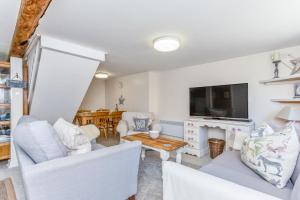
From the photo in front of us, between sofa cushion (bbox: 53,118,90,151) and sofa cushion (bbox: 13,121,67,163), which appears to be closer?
sofa cushion (bbox: 13,121,67,163)

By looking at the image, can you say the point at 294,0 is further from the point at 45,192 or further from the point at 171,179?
the point at 45,192

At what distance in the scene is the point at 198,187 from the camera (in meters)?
0.88

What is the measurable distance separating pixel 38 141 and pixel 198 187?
4.07ft

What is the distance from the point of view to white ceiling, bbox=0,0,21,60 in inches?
58.2

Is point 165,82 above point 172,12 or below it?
below

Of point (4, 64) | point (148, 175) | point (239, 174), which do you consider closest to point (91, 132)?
point (148, 175)

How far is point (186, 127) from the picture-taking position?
3484 millimetres

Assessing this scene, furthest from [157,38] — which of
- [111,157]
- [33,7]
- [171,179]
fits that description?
[171,179]

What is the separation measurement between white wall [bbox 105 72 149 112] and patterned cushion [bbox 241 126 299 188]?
346 cm

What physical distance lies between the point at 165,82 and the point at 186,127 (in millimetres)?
1528

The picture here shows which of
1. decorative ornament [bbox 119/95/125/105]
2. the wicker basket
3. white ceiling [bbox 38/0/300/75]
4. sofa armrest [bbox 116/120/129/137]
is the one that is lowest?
the wicker basket

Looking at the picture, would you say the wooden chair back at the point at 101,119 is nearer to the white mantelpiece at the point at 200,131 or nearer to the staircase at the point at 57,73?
the staircase at the point at 57,73

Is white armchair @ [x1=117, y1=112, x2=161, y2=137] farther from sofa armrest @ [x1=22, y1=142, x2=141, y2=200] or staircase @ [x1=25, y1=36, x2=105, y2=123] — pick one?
sofa armrest @ [x1=22, y1=142, x2=141, y2=200]

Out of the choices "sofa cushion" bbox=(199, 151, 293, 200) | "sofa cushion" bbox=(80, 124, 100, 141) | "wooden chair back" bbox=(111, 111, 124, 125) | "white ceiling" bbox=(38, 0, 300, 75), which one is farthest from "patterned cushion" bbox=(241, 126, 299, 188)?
"wooden chair back" bbox=(111, 111, 124, 125)
